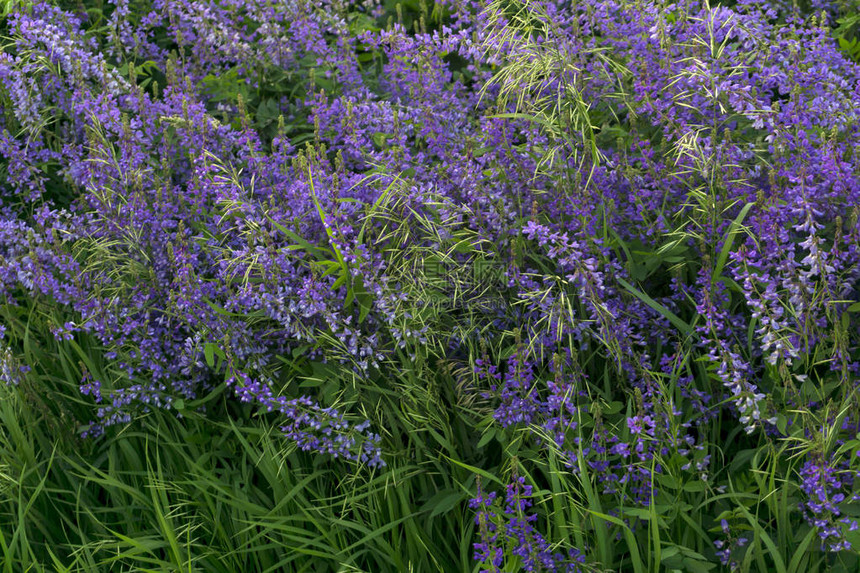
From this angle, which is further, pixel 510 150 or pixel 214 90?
pixel 214 90

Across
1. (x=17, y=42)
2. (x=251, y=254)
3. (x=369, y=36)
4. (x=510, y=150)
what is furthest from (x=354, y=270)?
(x=17, y=42)

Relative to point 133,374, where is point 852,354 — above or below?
above

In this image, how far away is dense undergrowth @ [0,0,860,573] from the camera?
2607 mm

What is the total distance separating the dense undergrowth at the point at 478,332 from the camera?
2607 millimetres

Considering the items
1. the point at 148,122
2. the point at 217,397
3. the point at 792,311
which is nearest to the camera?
the point at 792,311

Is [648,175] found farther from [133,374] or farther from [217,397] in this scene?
[133,374]

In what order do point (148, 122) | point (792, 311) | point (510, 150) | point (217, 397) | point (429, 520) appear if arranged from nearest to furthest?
point (792, 311) → point (429, 520) → point (510, 150) → point (217, 397) → point (148, 122)

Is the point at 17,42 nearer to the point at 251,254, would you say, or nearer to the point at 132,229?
the point at 132,229

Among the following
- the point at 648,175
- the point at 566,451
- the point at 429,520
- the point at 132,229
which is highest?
the point at 648,175

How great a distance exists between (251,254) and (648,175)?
1.44 meters

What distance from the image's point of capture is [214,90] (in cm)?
427

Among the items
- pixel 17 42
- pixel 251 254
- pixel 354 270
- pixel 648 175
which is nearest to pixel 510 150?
pixel 648 175

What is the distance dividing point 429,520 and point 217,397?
104 centimetres

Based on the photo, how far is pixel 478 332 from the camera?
9.50ft
